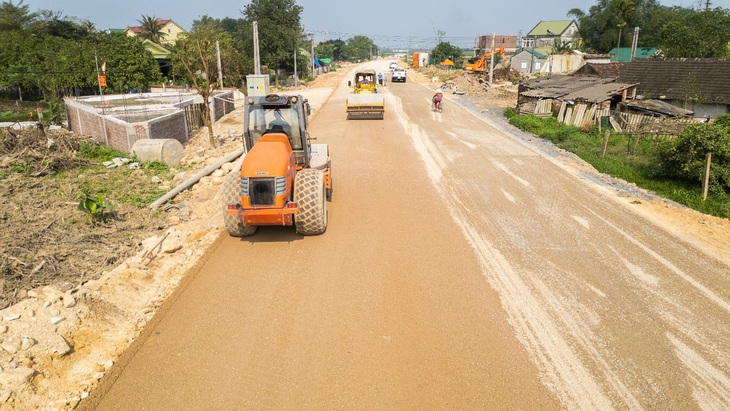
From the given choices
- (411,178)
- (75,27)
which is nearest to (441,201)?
(411,178)

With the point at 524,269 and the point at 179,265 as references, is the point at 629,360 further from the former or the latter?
the point at 179,265

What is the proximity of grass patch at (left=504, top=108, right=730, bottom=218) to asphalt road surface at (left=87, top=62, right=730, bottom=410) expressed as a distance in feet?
7.42

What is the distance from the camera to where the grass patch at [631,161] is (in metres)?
11.3

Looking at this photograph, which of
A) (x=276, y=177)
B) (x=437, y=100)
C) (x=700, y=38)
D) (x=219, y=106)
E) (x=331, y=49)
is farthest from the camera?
(x=331, y=49)

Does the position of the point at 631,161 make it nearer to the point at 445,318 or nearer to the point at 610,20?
the point at 445,318

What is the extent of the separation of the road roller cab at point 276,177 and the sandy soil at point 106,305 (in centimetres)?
113

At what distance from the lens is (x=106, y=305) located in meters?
6.41

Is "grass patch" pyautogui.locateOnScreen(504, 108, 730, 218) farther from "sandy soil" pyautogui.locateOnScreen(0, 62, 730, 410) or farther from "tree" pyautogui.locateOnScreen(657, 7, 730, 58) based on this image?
"tree" pyautogui.locateOnScreen(657, 7, 730, 58)

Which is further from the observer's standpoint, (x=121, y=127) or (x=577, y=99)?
(x=577, y=99)

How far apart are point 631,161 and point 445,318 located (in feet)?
36.7

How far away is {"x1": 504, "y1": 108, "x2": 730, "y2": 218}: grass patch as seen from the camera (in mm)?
11336

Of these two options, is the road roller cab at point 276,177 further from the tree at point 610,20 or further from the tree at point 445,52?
the tree at point 445,52

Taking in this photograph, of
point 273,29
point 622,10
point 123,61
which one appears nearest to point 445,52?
point 622,10

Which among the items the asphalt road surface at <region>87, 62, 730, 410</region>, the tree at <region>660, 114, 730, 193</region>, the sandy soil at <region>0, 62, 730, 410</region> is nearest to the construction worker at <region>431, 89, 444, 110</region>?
the tree at <region>660, 114, 730, 193</region>
